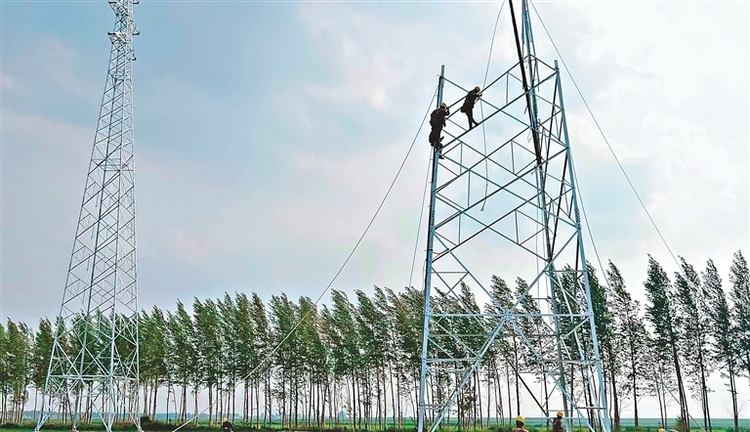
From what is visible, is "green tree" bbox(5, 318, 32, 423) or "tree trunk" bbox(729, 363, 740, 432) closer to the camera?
"tree trunk" bbox(729, 363, 740, 432)

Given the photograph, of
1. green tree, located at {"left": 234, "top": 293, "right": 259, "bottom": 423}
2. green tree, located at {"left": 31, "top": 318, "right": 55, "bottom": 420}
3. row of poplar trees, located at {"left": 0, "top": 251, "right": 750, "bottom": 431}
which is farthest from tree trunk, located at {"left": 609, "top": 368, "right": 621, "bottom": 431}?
green tree, located at {"left": 31, "top": 318, "right": 55, "bottom": 420}

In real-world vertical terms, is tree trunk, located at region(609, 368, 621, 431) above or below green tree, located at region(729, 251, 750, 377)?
below

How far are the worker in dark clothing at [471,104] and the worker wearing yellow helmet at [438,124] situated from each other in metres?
0.35

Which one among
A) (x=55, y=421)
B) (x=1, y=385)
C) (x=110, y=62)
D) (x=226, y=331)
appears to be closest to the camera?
(x=110, y=62)

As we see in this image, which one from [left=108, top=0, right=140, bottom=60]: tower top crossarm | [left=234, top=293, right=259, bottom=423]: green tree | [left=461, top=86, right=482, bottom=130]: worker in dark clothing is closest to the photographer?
[left=461, top=86, right=482, bottom=130]: worker in dark clothing

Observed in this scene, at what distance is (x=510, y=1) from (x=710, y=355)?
29.5 m

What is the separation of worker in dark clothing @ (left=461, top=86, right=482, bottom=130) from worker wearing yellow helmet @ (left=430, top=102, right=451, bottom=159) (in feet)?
1.16

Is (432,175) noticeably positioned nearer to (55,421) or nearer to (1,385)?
(1,385)

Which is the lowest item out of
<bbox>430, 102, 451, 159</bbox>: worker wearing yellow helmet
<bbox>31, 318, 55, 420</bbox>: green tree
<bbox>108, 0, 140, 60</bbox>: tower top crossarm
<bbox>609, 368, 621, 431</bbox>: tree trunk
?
<bbox>609, 368, 621, 431</bbox>: tree trunk

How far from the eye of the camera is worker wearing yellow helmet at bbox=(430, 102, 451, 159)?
12.2m

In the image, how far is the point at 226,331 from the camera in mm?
46812

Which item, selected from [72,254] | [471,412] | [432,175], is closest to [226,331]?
[471,412]

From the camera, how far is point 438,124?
1217 centimetres

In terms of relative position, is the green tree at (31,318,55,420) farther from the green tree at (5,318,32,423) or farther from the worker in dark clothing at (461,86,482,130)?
the worker in dark clothing at (461,86,482,130)
